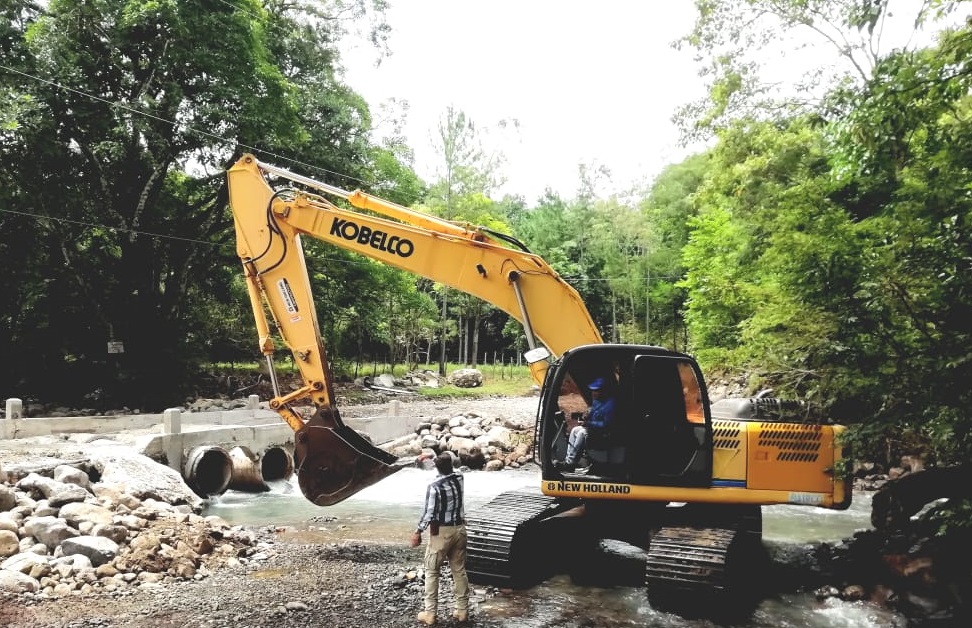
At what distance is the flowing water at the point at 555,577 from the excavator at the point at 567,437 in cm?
35

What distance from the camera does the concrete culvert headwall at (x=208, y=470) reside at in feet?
41.3

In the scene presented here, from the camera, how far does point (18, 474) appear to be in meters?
9.44

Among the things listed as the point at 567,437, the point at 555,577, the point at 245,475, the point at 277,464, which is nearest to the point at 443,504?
the point at 567,437

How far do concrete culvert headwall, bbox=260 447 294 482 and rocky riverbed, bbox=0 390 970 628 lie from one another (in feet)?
16.9

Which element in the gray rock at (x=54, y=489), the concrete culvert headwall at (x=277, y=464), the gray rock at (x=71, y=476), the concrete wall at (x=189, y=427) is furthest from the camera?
the concrete culvert headwall at (x=277, y=464)

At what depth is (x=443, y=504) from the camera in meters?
6.04

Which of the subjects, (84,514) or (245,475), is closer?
(84,514)

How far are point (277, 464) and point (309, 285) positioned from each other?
8530mm

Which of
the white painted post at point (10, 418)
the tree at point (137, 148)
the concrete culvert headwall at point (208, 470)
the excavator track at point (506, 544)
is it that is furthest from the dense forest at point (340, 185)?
the concrete culvert headwall at point (208, 470)

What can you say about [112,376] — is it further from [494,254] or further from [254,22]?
[494,254]

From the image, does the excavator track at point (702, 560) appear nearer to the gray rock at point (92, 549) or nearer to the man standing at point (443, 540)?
the man standing at point (443, 540)

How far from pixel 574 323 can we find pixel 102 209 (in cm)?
1768

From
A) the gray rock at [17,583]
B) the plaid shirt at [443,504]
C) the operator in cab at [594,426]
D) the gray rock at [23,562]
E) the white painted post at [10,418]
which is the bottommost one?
the gray rock at [17,583]

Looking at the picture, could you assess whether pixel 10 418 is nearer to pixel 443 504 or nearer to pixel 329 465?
pixel 329 465
